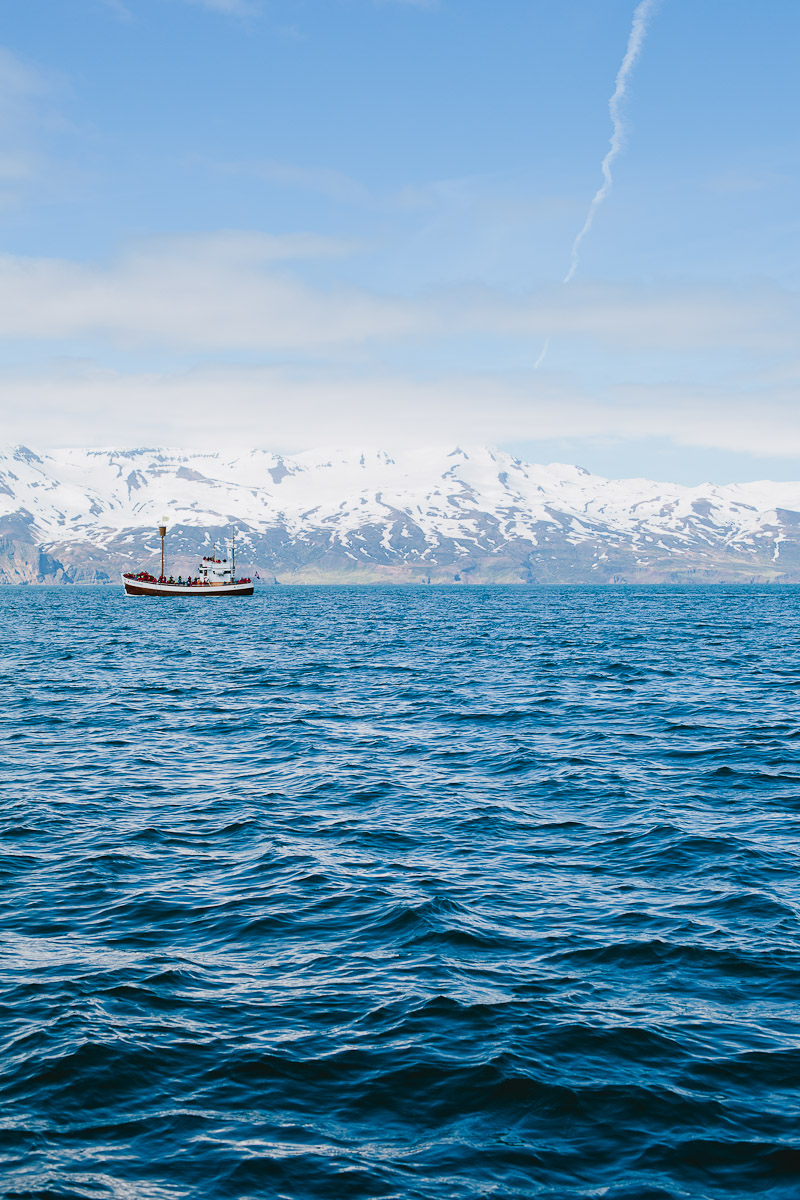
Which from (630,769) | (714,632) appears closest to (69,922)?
(630,769)

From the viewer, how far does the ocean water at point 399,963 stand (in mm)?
11086

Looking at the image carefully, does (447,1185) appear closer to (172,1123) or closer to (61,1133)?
(172,1123)

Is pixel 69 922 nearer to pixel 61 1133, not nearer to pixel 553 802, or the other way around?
pixel 61 1133

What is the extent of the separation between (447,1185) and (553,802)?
58.9ft

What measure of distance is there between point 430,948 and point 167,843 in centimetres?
910

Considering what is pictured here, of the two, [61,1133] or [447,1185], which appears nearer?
[447,1185]

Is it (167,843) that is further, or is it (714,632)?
(714,632)

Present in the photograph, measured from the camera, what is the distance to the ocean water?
436 inches

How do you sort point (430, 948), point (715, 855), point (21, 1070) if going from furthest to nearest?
1. point (715, 855)
2. point (430, 948)
3. point (21, 1070)

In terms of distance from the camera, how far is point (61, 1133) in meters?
11.4

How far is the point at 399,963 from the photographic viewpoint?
16.5 meters

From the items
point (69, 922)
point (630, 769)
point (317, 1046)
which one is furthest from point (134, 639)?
point (317, 1046)

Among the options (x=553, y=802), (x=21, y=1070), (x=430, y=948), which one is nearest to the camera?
(x=21, y=1070)

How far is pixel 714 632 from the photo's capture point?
356 feet
